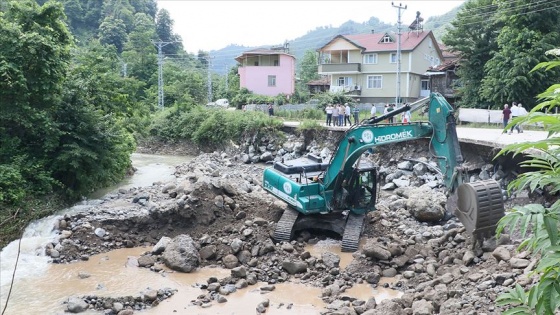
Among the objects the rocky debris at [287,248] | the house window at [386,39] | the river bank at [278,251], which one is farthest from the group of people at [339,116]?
the house window at [386,39]

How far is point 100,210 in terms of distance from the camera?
45.9 ft

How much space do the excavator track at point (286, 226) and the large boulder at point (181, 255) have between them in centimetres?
220

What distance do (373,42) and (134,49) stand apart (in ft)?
86.7

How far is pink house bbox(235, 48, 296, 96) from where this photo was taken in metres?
47.0

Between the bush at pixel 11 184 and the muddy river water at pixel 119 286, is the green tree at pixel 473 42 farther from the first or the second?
the bush at pixel 11 184

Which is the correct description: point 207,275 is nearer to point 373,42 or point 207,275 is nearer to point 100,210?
point 100,210

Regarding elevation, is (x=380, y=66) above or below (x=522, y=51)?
above

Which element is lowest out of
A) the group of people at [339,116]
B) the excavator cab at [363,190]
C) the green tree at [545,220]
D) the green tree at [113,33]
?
the excavator cab at [363,190]

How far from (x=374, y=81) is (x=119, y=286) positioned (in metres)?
34.8

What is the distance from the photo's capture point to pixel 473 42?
28672 millimetres

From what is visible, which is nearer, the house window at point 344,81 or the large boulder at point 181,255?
the large boulder at point 181,255

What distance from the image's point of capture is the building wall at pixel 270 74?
47.0 meters

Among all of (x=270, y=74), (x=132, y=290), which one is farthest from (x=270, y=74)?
(x=132, y=290)

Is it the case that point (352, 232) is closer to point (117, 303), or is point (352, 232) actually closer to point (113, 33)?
point (117, 303)
